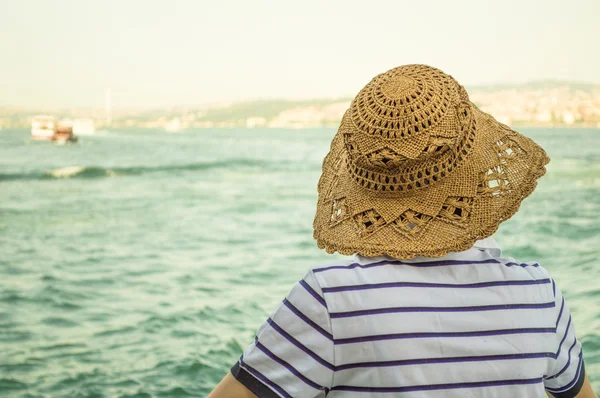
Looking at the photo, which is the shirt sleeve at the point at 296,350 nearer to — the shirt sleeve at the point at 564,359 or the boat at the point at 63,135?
the shirt sleeve at the point at 564,359

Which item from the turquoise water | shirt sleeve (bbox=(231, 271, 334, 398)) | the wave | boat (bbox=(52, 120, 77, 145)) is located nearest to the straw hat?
shirt sleeve (bbox=(231, 271, 334, 398))

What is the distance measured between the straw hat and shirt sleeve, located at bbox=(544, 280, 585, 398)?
21cm

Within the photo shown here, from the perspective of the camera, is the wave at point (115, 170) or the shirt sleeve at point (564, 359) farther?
the wave at point (115, 170)

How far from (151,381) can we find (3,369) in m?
1.18

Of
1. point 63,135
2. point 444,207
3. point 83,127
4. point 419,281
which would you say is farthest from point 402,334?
point 83,127

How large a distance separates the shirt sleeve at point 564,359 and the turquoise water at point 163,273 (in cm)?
352

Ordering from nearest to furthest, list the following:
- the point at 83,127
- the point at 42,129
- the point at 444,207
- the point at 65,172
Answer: the point at 444,207, the point at 65,172, the point at 42,129, the point at 83,127

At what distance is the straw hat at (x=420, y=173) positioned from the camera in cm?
132

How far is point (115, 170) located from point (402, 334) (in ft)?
92.1

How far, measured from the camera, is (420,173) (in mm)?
1341

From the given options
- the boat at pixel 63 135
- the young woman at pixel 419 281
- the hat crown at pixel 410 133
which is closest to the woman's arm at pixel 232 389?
the young woman at pixel 419 281

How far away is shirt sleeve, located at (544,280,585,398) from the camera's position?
4.60ft

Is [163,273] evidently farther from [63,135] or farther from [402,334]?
[63,135]

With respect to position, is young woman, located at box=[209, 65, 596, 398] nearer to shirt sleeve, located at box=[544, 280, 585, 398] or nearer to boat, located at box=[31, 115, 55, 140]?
shirt sleeve, located at box=[544, 280, 585, 398]
